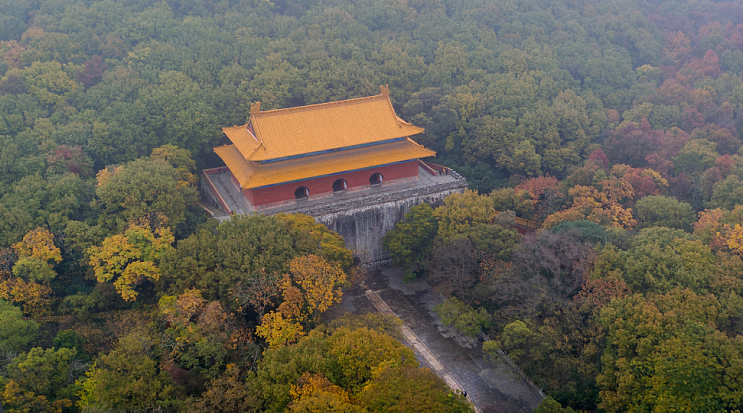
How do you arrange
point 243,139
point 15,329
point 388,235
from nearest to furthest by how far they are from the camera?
point 15,329 → point 388,235 → point 243,139

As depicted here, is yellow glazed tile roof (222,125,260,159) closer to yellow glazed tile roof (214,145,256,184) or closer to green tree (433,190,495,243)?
yellow glazed tile roof (214,145,256,184)

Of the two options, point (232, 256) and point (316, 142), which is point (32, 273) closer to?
point (232, 256)

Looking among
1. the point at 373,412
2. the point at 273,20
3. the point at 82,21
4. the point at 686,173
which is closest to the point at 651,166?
the point at 686,173

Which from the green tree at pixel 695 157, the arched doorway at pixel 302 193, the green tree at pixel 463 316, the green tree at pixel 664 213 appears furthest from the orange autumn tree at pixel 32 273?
the green tree at pixel 695 157

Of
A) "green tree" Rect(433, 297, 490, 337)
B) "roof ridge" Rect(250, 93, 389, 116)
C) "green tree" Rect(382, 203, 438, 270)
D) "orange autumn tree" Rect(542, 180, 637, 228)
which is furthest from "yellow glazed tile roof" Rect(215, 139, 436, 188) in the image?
"green tree" Rect(433, 297, 490, 337)

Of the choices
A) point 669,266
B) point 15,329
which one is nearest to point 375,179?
point 669,266

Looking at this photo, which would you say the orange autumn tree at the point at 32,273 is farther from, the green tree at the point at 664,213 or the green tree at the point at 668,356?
the green tree at the point at 664,213

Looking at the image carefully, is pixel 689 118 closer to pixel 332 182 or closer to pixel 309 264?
pixel 332 182
